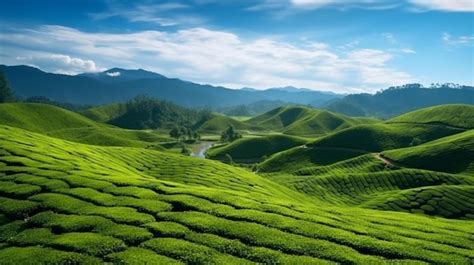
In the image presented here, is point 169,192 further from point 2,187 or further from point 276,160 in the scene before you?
point 276,160

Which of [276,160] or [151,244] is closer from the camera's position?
[151,244]

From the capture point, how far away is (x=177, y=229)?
29016 mm

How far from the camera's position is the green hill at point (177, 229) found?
83.6ft

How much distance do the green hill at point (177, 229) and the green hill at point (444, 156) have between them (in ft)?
401

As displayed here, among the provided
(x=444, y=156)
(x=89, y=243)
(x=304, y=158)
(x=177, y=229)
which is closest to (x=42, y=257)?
(x=89, y=243)

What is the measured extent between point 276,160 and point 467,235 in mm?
152444

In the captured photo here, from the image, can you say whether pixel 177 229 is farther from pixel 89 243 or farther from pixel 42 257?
pixel 42 257

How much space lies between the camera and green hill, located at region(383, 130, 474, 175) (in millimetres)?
144750

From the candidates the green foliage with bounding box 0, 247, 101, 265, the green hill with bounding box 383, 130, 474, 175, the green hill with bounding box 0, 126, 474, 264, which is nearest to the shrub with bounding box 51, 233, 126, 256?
the green hill with bounding box 0, 126, 474, 264

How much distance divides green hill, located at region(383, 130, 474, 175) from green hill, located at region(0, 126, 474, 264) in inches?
4813

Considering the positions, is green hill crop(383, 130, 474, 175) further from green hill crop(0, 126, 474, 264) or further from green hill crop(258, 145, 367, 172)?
green hill crop(0, 126, 474, 264)

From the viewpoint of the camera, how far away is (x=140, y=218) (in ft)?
101

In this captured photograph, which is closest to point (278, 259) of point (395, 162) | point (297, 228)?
point (297, 228)

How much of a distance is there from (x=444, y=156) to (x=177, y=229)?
150 meters
